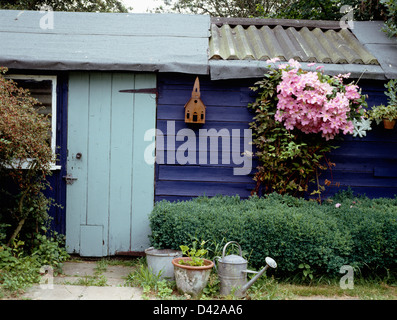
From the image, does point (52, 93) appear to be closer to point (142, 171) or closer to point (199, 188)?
point (142, 171)

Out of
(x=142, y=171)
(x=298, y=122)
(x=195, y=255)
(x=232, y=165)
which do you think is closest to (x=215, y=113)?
(x=232, y=165)

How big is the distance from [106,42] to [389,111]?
13.3ft

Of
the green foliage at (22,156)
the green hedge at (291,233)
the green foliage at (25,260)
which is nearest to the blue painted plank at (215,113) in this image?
the green hedge at (291,233)

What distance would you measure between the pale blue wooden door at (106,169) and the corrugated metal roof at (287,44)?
4.26ft

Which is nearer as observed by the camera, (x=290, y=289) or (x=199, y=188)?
(x=290, y=289)

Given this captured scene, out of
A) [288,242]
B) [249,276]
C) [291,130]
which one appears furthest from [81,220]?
[291,130]

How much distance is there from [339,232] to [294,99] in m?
1.77

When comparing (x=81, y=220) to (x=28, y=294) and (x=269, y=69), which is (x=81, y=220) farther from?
(x=269, y=69)

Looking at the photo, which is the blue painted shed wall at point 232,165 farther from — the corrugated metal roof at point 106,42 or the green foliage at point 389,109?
the corrugated metal roof at point 106,42

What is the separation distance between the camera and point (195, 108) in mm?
4977

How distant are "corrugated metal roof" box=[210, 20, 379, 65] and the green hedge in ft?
7.18

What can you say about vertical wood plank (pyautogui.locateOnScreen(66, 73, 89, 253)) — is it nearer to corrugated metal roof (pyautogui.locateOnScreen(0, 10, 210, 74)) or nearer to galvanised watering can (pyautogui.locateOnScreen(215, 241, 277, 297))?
corrugated metal roof (pyautogui.locateOnScreen(0, 10, 210, 74))

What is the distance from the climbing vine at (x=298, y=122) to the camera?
4.70 m

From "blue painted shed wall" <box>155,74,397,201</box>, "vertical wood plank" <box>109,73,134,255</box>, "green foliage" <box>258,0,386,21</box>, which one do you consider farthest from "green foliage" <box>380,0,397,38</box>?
"vertical wood plank" <box>109,73,134,255</box>
